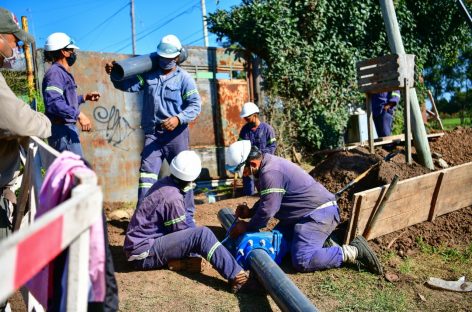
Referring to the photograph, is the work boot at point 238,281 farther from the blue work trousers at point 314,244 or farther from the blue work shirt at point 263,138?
the blue work shirt at point 263,138

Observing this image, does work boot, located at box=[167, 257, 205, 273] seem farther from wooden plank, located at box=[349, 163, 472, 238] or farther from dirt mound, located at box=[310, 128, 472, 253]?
dirt mound, located at box=[310, 128, 472, 253]

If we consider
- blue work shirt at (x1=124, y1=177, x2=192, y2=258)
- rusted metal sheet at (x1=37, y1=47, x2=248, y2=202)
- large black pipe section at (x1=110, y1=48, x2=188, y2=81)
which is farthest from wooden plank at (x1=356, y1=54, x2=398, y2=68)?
blue work shirt at (x1=124, y1=177, x2=192, y2=258)

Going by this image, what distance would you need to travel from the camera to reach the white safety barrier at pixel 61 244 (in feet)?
3.32

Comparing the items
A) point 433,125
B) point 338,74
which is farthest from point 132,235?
point 433,125

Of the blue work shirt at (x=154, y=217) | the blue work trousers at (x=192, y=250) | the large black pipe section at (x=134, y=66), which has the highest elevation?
the large black pipe section at (x=134, y=66)

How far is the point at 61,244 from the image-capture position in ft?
4.07

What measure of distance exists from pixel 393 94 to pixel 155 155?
537 cm

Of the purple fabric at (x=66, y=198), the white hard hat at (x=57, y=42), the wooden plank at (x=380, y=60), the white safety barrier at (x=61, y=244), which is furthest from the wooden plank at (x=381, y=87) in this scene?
the white safety barrier at (x=61, y=244)

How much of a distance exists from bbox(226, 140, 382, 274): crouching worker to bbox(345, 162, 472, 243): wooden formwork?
279mm

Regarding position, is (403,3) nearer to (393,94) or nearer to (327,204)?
(393,94)

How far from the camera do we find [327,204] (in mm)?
4570

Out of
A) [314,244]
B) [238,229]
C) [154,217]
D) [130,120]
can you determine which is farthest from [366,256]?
[130,120]

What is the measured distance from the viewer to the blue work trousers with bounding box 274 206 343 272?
430 centimetres

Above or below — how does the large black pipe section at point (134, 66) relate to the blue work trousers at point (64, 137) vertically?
above
